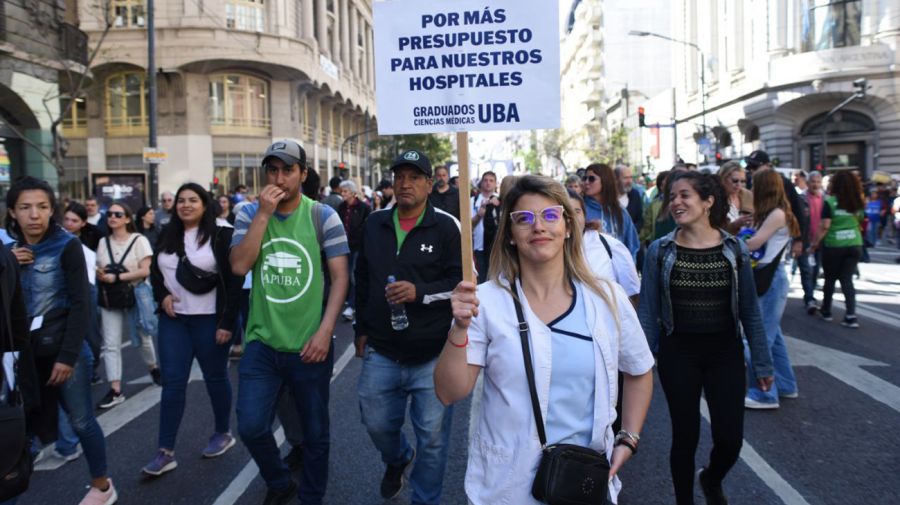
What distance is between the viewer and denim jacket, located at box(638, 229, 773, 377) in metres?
3.80

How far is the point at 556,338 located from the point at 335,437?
11.2 feet

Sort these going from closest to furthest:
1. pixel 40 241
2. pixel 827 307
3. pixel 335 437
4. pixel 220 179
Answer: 1. pixel 40 241
2. pixel 335 437
3. pixel 827 307
4. pixel 220 179

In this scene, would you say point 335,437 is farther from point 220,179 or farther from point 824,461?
point 220,179

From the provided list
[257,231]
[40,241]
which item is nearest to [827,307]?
[257,231]

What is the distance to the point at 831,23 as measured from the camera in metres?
36.7

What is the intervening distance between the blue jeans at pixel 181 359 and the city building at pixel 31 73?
14124 mm

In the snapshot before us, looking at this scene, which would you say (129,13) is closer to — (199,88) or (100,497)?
(199,88)

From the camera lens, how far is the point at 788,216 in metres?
5.48

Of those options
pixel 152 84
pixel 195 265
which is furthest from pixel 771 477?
pixel 152 84

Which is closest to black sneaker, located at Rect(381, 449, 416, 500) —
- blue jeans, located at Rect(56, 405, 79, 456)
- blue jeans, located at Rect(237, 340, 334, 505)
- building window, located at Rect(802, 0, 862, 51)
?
blue jeans, located at Rect(237, 340, 334, 505)

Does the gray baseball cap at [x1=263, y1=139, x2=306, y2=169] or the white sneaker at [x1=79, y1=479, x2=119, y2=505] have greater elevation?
the gray baseball cap at [x1=263, y1=139, x2=306, y2=169]

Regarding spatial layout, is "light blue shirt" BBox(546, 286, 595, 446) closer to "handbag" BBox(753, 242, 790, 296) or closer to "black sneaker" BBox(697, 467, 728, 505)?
"black sneaker" BBox(697, 467, 728, 505)

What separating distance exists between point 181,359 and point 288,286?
125 cm

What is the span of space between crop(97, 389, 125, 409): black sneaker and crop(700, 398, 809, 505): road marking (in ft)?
17.0
